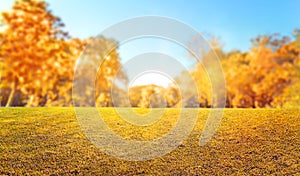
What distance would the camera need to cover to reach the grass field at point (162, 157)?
14.6 feet

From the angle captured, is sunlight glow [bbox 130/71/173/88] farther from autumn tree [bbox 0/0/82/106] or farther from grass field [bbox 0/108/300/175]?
autumn tree [bbox 0/0/82/106]

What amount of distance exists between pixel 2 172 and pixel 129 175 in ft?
5.33

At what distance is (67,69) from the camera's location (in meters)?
15.8

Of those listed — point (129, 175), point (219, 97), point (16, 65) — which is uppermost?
point (16, 65)

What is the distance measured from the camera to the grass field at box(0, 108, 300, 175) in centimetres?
445

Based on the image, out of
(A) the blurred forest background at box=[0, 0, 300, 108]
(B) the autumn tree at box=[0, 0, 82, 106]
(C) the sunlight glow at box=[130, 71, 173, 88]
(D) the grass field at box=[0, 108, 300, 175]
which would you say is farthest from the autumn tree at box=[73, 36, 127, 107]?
(C) the sunlight glow at box=[130, 71, 173, 88]

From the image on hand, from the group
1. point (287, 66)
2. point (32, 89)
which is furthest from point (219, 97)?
point (32, 89)

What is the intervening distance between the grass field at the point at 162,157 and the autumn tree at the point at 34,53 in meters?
9.38

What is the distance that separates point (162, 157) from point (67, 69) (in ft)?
38.9

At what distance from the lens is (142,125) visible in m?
6.14

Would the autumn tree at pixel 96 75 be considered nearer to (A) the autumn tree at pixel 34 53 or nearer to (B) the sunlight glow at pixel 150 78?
(A) the autumn tree at pixel 34 53

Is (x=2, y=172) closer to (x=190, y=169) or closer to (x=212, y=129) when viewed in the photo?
(x=190, y=169)

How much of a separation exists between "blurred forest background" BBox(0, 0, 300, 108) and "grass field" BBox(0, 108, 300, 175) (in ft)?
24.4

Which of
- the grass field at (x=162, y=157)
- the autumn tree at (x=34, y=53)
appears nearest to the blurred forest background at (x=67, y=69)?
the autumn tree at (x=34, y=53)
